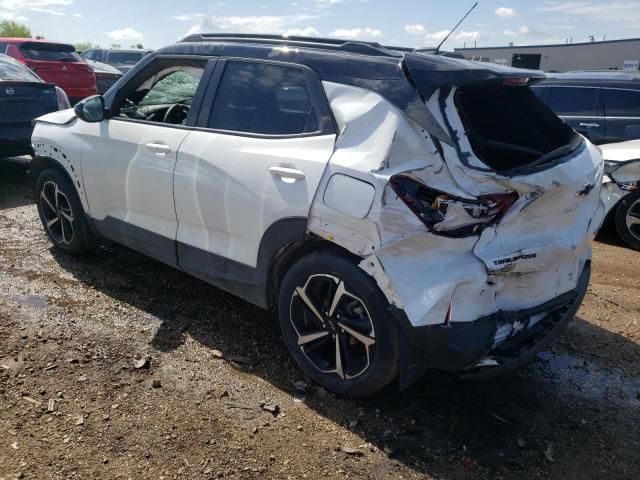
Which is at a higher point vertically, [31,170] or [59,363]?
[31,170]

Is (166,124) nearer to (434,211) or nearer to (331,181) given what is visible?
(331,181)

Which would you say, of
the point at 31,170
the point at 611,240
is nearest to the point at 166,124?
the point at 31,170

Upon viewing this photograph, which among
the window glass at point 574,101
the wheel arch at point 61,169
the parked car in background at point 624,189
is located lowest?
the parked car in background at point 624,189

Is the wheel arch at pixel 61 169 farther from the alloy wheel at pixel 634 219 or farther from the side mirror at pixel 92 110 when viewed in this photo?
the alloy wheel at pixel 634 219

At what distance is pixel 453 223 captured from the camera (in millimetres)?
2543

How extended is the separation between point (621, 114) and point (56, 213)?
21.7ft

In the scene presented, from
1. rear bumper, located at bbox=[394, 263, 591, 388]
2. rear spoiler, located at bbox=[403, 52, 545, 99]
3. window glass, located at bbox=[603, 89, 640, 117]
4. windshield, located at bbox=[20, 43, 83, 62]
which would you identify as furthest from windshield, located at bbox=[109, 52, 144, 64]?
rear bumper, located at bbox=[394, 263, 591, 388]

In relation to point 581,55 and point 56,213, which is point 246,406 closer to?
point 56,213

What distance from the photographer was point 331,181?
2812mm

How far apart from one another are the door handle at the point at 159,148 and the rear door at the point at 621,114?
581 centimetres

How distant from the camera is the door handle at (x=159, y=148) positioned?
12.0 feet

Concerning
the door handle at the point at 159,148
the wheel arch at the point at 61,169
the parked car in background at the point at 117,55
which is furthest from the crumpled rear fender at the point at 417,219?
the parked car in background at the point at 117,55

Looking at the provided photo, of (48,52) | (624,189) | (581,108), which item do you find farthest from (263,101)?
(48,52)

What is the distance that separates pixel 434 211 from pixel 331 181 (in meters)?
0.55
